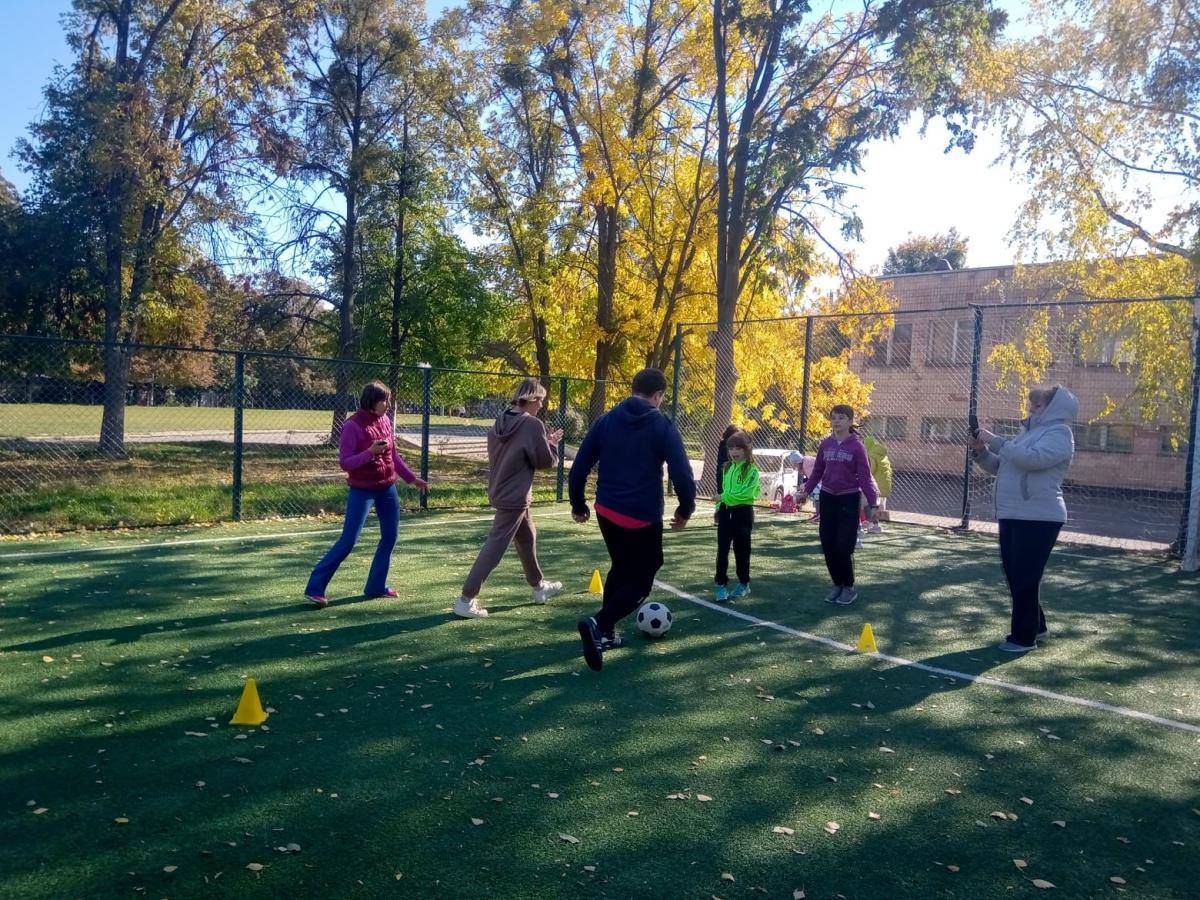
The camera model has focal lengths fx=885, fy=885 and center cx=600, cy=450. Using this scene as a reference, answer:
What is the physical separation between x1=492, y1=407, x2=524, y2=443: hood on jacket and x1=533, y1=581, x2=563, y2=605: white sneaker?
152 centimetres

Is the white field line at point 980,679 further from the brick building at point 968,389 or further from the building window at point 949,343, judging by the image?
the building window at point 949,343

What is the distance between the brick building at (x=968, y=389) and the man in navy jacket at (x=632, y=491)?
53.3ft

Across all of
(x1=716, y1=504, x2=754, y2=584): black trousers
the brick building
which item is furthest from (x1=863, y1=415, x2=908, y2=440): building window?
(x1=716, y1=504, x2=754, y2=584): black trousers

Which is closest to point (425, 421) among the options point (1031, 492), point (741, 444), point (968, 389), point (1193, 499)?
point (741, 444)

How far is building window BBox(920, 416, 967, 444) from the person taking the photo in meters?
26.1

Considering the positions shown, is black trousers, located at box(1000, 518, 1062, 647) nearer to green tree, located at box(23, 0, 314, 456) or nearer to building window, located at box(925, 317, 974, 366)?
green tree, located at box(23, 0, 314, 456)

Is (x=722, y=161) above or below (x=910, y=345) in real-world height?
above

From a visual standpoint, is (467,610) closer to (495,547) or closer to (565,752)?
(495,547)

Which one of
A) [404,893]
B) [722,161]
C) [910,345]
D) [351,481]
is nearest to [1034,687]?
[404,893]

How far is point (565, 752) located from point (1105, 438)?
2673 cm

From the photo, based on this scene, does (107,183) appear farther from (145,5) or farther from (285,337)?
(285,337)

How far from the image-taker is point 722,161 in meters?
17.5

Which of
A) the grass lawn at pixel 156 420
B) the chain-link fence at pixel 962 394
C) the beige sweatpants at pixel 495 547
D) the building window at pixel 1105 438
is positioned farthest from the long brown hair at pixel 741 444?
the building window at pixel 1105 438

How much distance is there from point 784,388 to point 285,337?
1523 centimetres
